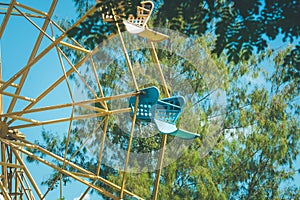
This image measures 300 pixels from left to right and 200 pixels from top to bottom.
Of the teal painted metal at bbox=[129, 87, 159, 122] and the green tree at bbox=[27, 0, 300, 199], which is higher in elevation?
the green tree at bbox=[27, 0, 300, 199]

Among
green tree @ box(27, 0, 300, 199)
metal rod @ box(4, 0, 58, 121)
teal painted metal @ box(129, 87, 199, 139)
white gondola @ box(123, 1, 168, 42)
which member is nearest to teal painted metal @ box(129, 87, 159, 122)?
teal painted metal @ box(129, 87, 199, 139)

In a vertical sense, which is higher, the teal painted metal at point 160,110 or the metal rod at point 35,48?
the metal rod at point 35,48

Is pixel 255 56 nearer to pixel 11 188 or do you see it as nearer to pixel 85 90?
→ pixel 85 90

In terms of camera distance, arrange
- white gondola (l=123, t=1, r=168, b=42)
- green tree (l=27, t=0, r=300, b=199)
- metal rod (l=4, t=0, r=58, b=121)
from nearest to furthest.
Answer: white gondola (l=123, t=1, r=168, b=42) → metal rod (l=4, t=0, r=58, b=121) → green tree (l=27, t=0, r=300, b=199)

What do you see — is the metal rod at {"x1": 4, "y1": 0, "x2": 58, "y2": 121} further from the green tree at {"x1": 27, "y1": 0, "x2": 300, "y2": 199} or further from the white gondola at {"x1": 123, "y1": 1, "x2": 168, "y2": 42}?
the green tree at {"x1": 27, "y1": 0, "x2": 300, "y2": 199}

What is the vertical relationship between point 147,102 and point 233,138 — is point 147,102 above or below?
below

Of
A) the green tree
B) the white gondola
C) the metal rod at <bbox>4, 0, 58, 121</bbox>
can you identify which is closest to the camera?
the white gondola

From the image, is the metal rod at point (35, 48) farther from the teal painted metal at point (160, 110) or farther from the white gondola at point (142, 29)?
the teal painted metal at point (160, 110)

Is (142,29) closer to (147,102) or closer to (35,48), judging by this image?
(147,102)

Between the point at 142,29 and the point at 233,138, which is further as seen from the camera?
the point at 233,138

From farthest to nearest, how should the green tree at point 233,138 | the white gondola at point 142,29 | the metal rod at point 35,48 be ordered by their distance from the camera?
the green tree at point 233,138, the metal rod at point 35,48, the white gondola at point 142,29

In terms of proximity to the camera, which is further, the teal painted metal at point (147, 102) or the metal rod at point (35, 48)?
the metal rod at point (35, 48)

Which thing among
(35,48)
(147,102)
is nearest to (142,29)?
(147,102)

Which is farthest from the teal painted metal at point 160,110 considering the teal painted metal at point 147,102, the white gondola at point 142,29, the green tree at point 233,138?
the green tree at point 233,138
